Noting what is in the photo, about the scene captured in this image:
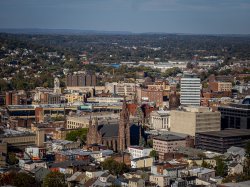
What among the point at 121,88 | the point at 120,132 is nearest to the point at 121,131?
the point at 120,132

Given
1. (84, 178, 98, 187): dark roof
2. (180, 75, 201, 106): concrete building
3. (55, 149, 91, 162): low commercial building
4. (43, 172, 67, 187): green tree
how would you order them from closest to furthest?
(43, 172, 67, 187): green tree → (84, 178, 98, 187): dark roof → (55, 149, 91, 162): low commercial building → (180, 75, 201, 106): concrete building

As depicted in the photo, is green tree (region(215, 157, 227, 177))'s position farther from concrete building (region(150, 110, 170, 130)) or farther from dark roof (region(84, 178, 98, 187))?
concrete building (region(150, 110, 170, 130))

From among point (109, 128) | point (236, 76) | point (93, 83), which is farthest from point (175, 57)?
point (109, 128)

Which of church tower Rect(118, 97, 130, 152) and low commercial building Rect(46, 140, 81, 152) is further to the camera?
church tower Rect(118, 97, 130, 152)

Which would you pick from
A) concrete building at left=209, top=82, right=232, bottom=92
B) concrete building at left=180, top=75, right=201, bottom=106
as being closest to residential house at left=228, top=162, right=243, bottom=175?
concrete building at left=180, top=75, right=201, bottom=106

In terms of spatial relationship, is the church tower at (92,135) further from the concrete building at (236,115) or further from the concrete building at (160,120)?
the concrete building at (160,120)

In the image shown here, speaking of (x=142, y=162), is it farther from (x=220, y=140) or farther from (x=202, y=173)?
(x=220, y=140)

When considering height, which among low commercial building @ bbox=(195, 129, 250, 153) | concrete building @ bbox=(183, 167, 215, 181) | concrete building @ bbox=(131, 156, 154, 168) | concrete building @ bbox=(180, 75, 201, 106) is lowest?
concrete building @ bbox=(131, 156, 154, 168)
